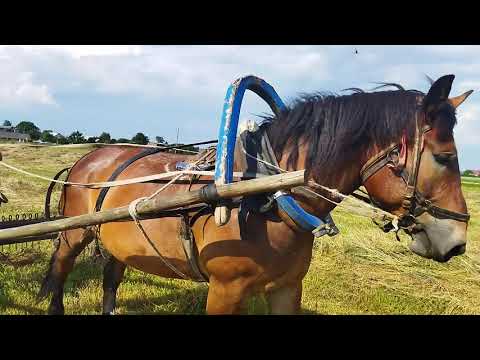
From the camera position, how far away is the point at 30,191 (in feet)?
39.2

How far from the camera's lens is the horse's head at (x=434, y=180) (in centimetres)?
223

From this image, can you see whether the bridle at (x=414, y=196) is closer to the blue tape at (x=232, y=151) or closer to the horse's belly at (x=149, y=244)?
the blue tape at (x=232, y=151)

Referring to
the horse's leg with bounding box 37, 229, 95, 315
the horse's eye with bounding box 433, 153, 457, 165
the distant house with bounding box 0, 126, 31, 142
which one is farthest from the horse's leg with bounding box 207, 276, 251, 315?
the distant house with bounding box 0, 126, 31, 142

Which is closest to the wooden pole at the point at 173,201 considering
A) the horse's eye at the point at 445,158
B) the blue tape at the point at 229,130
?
the blue tape at the point at 229,130

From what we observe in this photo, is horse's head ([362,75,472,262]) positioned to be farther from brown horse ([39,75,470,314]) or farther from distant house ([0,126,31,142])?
distant house ([0,126,31,142])

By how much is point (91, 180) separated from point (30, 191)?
8.82 m

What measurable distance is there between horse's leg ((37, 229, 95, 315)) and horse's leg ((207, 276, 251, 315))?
2055 millimetres

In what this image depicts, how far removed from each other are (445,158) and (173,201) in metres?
1.53

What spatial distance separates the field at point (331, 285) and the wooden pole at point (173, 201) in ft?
4.07

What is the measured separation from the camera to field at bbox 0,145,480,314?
4.99 m

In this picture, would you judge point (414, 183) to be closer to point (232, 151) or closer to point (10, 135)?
point (232, 151)

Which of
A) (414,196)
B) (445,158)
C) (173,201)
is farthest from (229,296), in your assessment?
(445,158)

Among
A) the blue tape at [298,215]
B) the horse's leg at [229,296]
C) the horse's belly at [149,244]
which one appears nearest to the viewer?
the blue tape at [298,215]

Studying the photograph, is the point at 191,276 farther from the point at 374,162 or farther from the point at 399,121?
the point at 399,121
